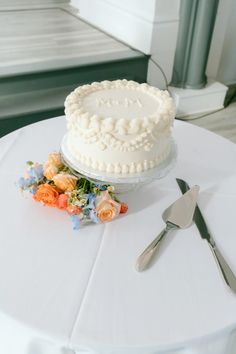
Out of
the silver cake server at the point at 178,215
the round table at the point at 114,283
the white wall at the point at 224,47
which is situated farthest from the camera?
the white wall at the point at 224,47

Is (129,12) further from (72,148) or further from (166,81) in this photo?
(72,148)

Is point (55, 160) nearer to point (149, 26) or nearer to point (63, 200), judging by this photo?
point (63, 200)

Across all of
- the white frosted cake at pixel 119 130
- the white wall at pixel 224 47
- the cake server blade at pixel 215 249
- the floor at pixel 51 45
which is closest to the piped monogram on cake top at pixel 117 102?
the white frosted cake at pixel 119 130

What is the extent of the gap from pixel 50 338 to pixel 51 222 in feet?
0.94

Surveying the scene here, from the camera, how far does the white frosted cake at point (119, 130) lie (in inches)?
33.6

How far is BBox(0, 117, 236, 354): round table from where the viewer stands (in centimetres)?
67

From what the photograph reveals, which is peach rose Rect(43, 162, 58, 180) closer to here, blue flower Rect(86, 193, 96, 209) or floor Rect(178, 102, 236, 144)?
blue flower Rect(86, 193, 96, 209)

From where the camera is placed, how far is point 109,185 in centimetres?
87

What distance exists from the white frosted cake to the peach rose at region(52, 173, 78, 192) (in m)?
0.07

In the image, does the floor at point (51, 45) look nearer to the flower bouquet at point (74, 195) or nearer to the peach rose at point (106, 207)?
the flower bouquet at point (74, 195)

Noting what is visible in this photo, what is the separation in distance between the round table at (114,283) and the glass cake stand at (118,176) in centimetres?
7

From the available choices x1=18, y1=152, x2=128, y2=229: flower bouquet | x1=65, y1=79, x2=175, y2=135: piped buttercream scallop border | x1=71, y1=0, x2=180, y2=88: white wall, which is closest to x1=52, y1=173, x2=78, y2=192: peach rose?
x1=18, y1=152, x2=128, y2=229: flower bouquet

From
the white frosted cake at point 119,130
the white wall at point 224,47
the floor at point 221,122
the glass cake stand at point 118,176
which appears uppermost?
the white frosted cake at point 119,130

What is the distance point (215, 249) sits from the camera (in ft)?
2.69
